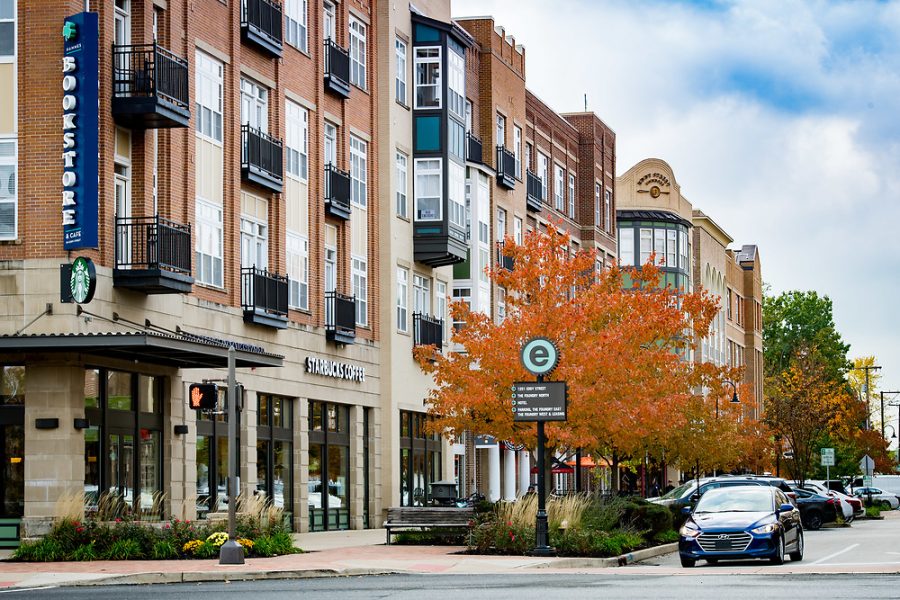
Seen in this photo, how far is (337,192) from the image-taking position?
44719mm

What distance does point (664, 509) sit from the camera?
118ft

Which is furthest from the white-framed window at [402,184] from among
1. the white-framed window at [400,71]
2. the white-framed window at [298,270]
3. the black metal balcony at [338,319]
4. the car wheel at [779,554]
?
the car wheel at [779,554]

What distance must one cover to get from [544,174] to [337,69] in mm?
23287

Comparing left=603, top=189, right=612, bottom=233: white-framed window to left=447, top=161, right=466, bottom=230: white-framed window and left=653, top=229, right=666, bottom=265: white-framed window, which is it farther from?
left=447, top=161, right=466, bottom=230: white-framed window

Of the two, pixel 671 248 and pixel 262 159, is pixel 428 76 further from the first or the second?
pixel 671 248

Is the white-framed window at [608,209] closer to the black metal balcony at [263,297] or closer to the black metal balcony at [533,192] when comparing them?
the black metal balcony at [533,192]

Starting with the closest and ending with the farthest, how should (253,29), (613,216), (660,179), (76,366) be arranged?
(76,366), (253,29), (613,216), (660,179)

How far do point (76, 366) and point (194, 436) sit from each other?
221 inches

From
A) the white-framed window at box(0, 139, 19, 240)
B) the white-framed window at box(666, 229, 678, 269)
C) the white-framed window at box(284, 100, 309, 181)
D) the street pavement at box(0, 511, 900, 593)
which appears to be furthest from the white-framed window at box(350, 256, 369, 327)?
the white-framed window at box(666, 229, 678, 269)

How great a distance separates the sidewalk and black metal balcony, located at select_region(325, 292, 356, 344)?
12.5 m

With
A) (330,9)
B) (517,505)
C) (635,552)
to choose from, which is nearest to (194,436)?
(517,505)

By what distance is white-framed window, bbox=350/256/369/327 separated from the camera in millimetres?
46594

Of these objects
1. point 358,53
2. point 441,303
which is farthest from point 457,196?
point 358,53

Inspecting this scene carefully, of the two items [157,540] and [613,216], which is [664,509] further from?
[613,216]
